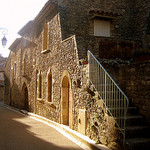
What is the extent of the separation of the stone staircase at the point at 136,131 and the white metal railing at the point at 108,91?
0.69ft

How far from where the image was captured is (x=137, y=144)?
185 inches

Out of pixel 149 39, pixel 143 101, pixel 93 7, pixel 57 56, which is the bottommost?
pixel 143 101

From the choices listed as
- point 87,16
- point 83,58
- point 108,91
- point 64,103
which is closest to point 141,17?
point 87,16

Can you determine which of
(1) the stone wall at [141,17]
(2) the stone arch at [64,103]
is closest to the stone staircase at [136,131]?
(2) the stone arch at [64,103]

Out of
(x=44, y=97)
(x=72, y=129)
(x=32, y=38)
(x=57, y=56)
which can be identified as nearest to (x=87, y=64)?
(x=72, y=129)

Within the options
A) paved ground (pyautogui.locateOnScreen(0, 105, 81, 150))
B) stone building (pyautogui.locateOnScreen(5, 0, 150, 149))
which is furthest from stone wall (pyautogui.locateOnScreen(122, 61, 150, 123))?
paved ground (pyautogui.locateOnScreen(0, 105, 81, 150))

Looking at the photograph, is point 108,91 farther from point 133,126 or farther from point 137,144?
point 137,144

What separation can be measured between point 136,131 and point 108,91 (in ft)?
4.67

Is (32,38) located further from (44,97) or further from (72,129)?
(72,129)

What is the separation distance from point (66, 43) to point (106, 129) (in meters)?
4.56

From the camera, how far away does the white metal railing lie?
17.0 feet

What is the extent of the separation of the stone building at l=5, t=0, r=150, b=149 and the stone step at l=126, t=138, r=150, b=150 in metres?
0.34

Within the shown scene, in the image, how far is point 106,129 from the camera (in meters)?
5.29

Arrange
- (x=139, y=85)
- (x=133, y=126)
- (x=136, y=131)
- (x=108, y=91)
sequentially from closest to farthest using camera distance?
(x=136, y=131) < (x=133, y=126) < (x=139, y=85) < (x=108, y=91)
